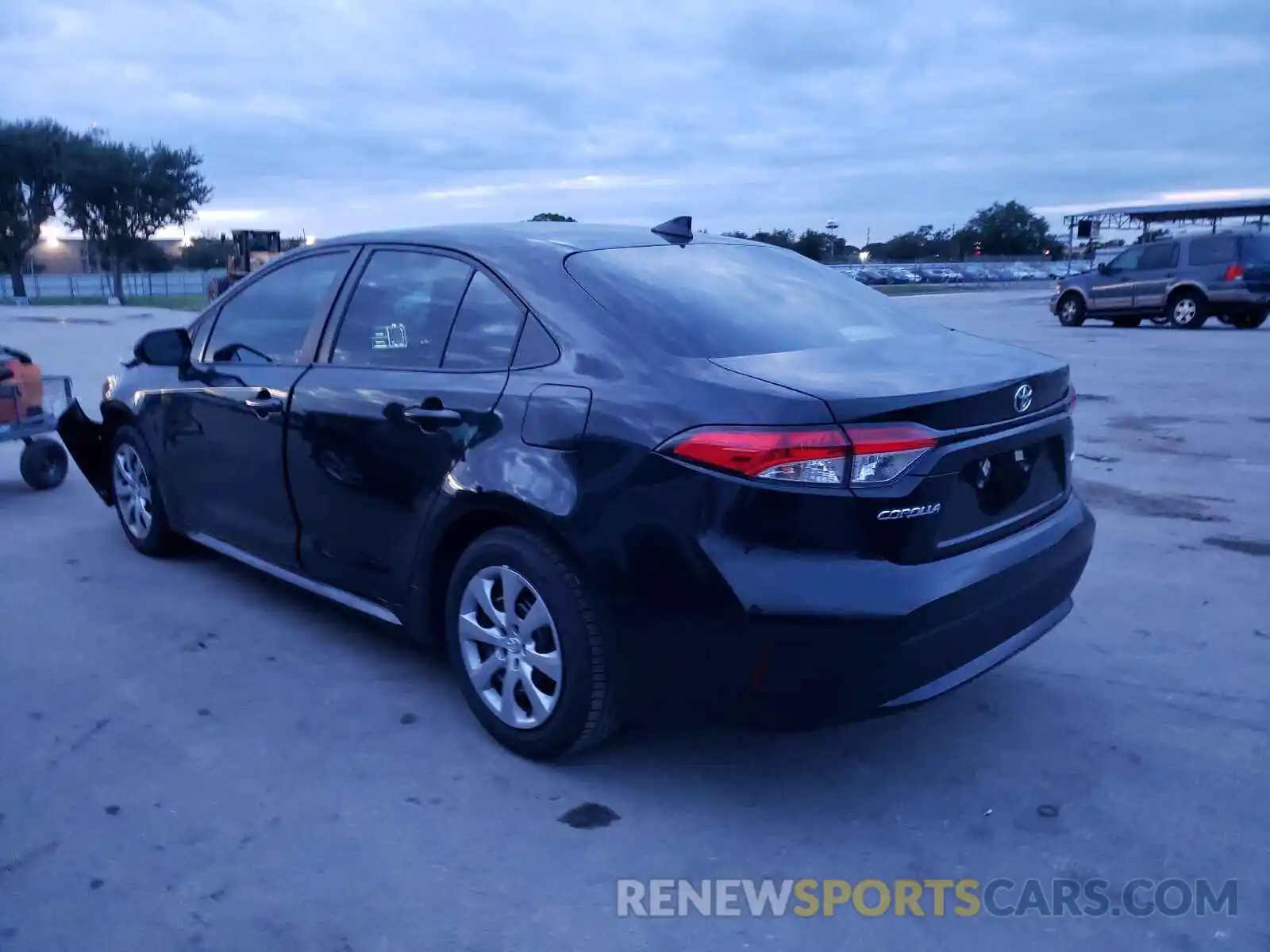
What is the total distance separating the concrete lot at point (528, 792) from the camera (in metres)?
2.77

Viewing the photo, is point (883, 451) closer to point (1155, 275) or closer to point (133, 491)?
point (133, 491)

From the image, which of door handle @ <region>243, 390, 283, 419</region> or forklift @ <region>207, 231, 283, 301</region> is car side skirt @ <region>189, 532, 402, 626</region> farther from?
forklift @ <region>207, 231, 283, 301</region>

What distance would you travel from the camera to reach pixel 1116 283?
21766 mm

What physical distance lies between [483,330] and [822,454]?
1377 millimetres

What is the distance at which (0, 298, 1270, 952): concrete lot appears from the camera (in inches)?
109

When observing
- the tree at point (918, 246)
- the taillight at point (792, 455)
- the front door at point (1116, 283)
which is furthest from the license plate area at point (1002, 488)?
the tree at point (918, 246)

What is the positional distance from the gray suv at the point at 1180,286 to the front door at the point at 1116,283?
0.05ft

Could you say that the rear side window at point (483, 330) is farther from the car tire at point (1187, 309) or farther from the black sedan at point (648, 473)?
the car tire at point (1187, 309)

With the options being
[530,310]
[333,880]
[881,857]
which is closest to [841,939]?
[881,857]

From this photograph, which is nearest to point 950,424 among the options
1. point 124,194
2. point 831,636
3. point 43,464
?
point 831,636

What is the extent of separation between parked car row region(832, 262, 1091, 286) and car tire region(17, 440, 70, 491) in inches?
1590

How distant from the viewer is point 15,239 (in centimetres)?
4844

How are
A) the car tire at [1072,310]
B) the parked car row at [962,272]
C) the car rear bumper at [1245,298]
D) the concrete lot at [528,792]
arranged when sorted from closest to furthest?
1. the concrete lot at [528,792]
2. the car rear bumper at [1245,298]
3. the car tire at [1072,310]
4. the parked car row at [962,272]

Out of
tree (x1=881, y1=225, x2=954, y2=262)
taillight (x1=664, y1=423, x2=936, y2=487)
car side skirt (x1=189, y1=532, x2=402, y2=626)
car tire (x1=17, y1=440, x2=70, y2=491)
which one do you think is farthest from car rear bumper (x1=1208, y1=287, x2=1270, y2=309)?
tree (x1=881, y1=225, x2=954, y2=262)
